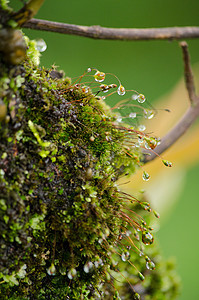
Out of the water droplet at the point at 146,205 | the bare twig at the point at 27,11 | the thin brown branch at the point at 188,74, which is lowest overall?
the water droplet at the point at 146,205

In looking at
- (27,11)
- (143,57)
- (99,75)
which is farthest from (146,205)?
(143,57)

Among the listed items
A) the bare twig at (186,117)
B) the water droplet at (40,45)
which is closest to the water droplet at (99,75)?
the water droplet at (40,45)

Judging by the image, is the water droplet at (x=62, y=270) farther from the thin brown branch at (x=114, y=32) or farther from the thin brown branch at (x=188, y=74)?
the thin brown branch at (x=188, y=74)

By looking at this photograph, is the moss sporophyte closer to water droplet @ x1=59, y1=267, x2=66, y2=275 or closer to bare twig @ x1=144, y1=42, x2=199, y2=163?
water droplet @ x1=59, y1=267, x2=66, y2=275

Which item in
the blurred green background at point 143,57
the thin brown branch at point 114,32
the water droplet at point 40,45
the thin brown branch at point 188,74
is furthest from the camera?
the blurred green background at point 143,57

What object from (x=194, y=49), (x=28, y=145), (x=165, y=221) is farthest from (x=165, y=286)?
(x=194, y=49)
